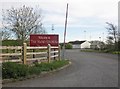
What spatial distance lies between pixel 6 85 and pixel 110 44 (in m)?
46.2

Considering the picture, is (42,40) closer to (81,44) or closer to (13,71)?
(13,71)

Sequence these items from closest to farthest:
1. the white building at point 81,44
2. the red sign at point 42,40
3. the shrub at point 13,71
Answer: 1. the shrub at point 13,71
2. the red sign at point 42,40
3. the white building at point 81,44

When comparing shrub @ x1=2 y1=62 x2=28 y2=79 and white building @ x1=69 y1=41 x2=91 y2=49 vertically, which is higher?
white building @ x1=69 y1=41 x2=91 y2=49

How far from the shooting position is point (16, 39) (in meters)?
31.9

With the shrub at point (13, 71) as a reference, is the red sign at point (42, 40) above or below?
above

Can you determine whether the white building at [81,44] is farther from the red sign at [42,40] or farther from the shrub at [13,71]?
the shrub at [13,71]

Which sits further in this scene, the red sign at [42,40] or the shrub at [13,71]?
the red sign at [42,40]

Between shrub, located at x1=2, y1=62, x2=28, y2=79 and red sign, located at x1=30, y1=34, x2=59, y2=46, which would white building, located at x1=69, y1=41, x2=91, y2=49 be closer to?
red sign, located at x1=30, y1=34, x2=59, y2=46

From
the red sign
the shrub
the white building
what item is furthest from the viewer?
the white building

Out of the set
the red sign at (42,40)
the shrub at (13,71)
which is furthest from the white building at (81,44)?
the shrub at (13,71)

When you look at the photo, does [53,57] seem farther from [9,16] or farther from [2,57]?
[9,16]

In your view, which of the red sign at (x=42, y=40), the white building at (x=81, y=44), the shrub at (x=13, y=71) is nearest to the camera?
the shrub at (x=13, y=71)

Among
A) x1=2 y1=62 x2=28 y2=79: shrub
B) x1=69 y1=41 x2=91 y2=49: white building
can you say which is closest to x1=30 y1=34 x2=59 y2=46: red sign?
x1=2 y1=62 x2=28 y2=79: shrub

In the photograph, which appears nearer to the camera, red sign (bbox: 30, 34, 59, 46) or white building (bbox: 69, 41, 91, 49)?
red sign (bbox: 30, 34, 59, 46)
